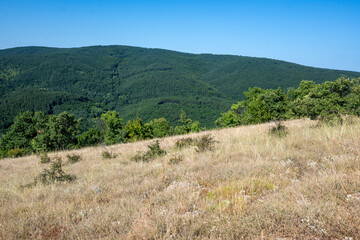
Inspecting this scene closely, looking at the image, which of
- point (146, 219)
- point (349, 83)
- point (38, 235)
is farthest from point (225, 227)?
point (349, 83)

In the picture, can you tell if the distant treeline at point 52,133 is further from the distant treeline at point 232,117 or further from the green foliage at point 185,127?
the green foliage at point 185,127

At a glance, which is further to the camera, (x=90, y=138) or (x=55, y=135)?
(x=90, y=138)

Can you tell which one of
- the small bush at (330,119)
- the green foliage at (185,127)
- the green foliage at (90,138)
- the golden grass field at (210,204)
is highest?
the small bush at (330,119)

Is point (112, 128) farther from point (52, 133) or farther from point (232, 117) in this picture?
point (232, 117)

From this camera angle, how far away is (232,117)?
43.5m

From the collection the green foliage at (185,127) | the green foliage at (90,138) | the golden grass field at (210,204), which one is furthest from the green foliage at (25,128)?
the golden grass field at (210,204)

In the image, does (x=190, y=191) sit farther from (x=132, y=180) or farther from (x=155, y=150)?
(x=155, y=150)

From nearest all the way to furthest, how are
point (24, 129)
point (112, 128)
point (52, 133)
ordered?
1. point (52, 133)
2. point (24, 129)
3. point (112, 128)

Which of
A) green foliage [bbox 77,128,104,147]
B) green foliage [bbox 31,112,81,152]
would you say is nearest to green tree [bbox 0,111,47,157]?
green foliage [bbox 31,112,81,152]

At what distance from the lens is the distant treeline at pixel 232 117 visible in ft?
24.3

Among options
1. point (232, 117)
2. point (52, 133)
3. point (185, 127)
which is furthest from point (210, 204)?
point (185, 127)

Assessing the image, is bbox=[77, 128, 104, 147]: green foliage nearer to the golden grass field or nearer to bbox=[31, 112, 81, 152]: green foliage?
bbox=[31, 112, 81, 152]: green foliage

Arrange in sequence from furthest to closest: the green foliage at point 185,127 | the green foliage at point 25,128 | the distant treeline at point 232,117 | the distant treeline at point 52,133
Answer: the green foliage at point 185,127 < the green foliage at point 25,128 < the distant treeline at point 52,133 < the distant treeline at point 232,117

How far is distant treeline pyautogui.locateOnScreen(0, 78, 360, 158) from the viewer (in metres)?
7.42
